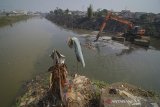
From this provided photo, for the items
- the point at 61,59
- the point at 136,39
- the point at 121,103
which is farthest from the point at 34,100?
the point at 136,39

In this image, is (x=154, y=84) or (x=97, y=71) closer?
(x=154, y=84)

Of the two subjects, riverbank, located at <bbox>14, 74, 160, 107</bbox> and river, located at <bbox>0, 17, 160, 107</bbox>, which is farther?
river, located at <bbox>0, 17, 160, 107</bbox>

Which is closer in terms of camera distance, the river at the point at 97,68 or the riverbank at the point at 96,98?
the riverbank at the point at 96,98

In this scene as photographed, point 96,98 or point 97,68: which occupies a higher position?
point 96,98

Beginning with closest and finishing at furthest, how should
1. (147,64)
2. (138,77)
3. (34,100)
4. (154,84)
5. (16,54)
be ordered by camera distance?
1. (34,100)
2. (154,84)
3. (138,77)
4. (147,64)
5. (16,54)

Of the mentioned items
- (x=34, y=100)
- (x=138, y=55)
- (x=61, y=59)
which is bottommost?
(x=138, y=55)

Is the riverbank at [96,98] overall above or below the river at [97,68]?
above

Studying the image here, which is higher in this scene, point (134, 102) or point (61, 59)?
point (61, 59)

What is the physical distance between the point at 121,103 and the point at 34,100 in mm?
4503

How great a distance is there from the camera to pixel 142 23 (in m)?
49.6

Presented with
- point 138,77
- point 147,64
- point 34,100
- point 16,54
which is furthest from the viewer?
point 16,54

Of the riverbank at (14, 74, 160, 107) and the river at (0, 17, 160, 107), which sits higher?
the riverbank at (14, 74, 160, 107)

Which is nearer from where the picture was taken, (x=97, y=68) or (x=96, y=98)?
(x=96, y=98)

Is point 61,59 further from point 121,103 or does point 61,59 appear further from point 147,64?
point 147,64
